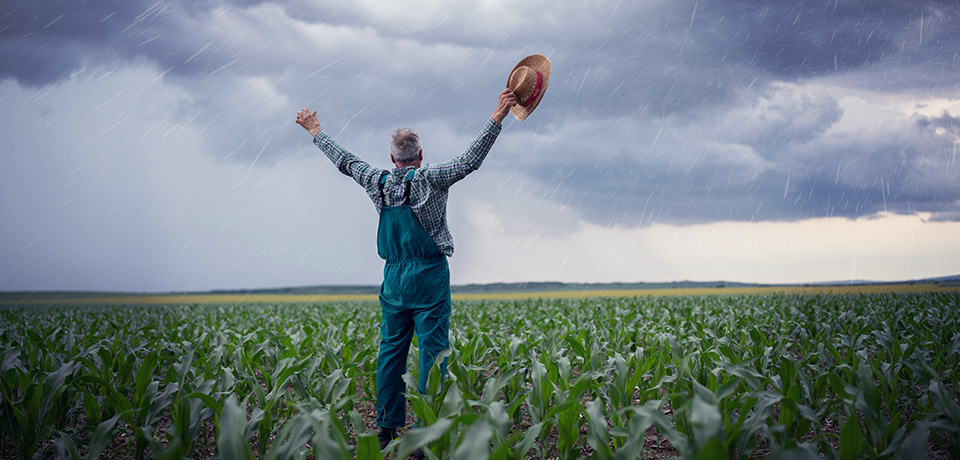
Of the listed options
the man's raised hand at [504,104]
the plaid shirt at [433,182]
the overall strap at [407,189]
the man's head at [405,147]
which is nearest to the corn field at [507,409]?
the plaid shirt at [433,182]

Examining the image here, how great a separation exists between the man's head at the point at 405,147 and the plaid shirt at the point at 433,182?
0.22 ft

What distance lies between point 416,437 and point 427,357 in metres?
1.87

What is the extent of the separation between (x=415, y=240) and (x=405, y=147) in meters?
0.69

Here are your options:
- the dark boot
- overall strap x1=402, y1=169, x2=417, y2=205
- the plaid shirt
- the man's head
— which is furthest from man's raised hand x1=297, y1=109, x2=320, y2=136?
the dark boot

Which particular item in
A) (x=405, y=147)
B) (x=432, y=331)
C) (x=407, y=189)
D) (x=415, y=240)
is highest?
(x=405, y=147)

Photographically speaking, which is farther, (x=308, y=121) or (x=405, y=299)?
(x=308, y=121)

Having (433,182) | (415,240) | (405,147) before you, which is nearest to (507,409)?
(415,240)

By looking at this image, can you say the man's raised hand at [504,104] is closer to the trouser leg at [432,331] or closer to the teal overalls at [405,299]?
the teal overalls at [405,299]

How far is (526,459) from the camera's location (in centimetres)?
344

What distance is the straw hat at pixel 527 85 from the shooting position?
3654 mm

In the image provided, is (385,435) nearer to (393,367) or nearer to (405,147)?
(393,367)

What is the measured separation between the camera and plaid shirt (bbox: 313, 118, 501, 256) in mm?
3447

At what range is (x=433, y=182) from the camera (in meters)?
3.56

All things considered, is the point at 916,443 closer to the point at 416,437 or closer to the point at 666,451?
the point at 416,437
